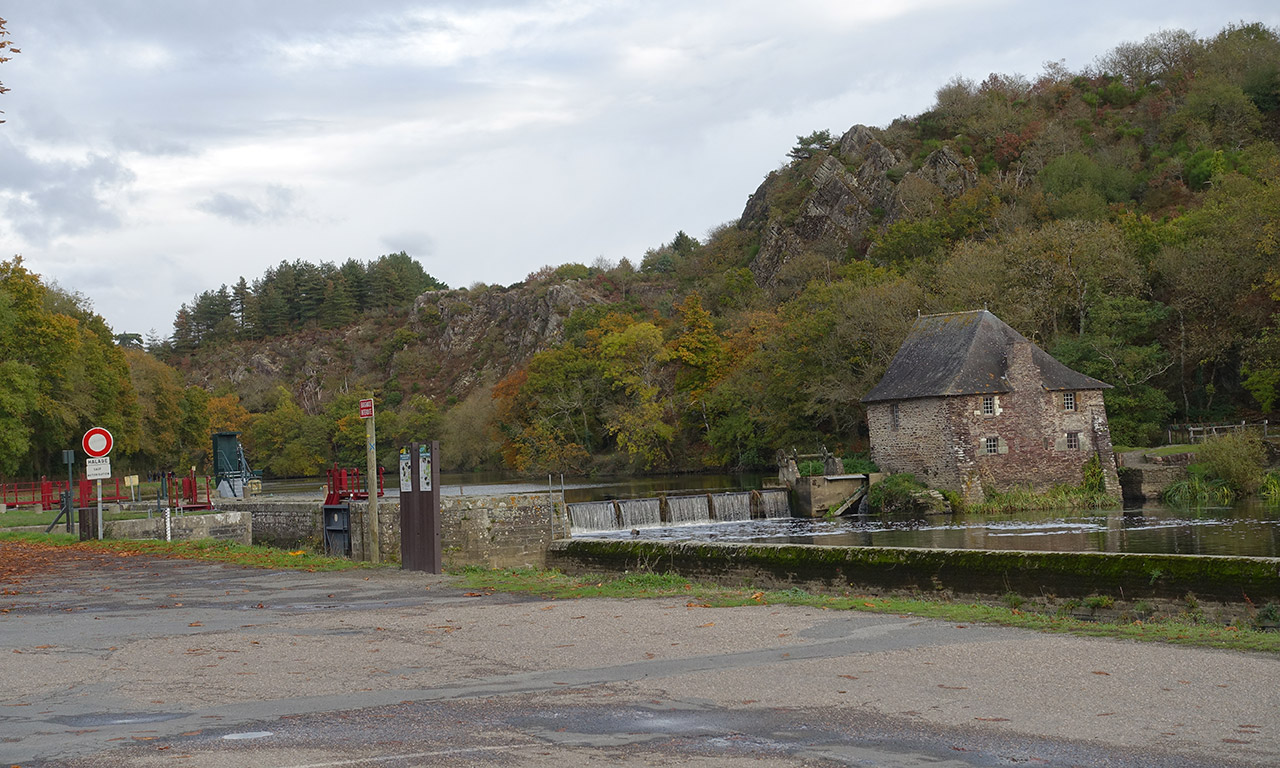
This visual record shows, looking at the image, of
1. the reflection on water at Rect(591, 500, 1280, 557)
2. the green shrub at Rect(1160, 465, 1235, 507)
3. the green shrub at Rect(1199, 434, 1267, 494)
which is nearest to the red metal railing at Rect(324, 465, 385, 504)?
the reflection on water at Rect(591, 500, 1280, 557)

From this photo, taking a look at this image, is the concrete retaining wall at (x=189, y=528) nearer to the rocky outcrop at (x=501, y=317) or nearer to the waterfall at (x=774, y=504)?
the waterfall at (x=774, y=504)

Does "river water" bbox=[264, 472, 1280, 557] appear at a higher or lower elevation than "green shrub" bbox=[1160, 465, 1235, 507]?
lower

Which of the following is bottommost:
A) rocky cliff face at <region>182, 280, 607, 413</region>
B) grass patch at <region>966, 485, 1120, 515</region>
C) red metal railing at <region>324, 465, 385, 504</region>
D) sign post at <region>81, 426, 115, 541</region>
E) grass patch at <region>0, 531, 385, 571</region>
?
grass patch at <region>966, 485, 1120, 515</region>

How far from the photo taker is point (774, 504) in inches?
1763

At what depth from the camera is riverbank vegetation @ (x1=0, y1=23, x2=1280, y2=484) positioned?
167ft

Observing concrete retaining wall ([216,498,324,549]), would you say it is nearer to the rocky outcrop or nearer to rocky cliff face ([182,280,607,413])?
the rocky outcrop

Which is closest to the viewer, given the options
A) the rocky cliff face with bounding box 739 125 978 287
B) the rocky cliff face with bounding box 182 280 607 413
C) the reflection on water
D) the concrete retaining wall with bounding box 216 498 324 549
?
the reflection on water

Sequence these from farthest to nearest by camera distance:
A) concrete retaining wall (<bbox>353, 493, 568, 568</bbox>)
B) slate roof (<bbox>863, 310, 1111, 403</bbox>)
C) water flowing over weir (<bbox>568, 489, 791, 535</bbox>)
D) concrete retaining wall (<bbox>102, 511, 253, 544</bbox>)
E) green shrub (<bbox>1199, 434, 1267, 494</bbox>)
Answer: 1. slate roof (<bbox>863, 310, 1111, 403</bbox>)
2. green shrub (<bbox>1199, 434, 1267, 494</bbox>)
3. water flowing over weir (<bbox>568, 489, 791, 535</bbox>)
4. concrete retaining wall (<bbox>102, 511, 253, 544</bbox>)
5. concrete retaining wall (<bbox>353, 493, 568, 568</bbox>)

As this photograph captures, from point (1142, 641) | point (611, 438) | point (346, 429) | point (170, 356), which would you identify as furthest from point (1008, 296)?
point (170, 356)

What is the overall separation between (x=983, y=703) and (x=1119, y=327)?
48.4m

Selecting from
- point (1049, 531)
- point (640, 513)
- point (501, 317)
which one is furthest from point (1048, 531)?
point (501, 317)

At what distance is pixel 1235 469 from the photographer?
39.8 metres

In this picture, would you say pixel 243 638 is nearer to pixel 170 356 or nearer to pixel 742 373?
pixel 742 373

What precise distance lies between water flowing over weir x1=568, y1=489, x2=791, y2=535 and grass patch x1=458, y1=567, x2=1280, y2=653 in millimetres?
21031
